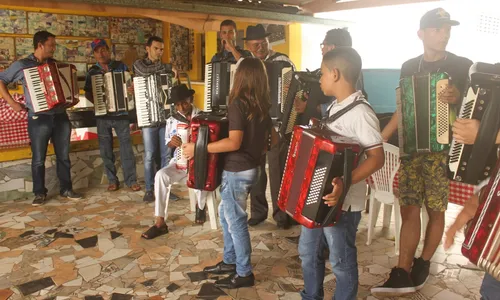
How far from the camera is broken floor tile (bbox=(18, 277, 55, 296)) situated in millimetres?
3158

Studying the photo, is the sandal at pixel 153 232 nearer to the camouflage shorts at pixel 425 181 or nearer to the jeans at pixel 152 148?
the jeans at pixel 152 148

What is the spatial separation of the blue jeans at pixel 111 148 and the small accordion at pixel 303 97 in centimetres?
253

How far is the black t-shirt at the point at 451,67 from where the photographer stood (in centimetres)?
281

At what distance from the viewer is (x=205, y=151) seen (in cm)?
297

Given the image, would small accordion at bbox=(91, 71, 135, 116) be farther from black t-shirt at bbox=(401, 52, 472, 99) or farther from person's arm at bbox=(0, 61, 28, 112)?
black t-shirt at bbox=(401, 52, 472, 99)

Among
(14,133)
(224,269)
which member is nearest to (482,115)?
(224,269)

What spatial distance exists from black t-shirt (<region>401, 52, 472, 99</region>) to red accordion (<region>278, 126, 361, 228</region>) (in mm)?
1074

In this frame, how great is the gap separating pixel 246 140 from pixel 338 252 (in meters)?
0.93

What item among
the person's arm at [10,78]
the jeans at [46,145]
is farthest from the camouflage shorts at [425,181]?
the person's arm at [10,78]

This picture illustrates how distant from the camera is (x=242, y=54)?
4.71 m

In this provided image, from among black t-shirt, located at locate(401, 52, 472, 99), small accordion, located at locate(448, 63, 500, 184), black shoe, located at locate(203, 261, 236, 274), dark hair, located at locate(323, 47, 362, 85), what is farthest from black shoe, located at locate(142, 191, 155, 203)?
small accordion, located at locate(448, 63, 500, 184)

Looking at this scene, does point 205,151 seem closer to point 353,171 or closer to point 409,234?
point 353,171

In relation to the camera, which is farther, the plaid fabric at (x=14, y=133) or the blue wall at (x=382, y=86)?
the blue wall at (x=382, y=86)

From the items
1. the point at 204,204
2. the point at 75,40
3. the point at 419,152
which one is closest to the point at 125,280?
the point at 204,204
